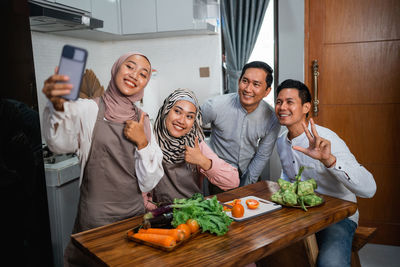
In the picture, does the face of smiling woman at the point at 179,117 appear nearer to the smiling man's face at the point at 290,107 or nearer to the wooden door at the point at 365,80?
the smiling man's face at the point at 290,107

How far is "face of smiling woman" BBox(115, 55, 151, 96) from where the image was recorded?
1.31 metres

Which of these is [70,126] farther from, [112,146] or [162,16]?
[162,16]

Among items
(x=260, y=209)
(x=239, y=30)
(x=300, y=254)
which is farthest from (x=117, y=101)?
(x=239, y=30)

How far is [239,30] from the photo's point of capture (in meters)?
2.93

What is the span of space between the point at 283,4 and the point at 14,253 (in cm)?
252

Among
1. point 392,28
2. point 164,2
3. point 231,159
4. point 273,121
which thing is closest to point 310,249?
point 231,159

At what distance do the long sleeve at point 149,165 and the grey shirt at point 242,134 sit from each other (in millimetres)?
599

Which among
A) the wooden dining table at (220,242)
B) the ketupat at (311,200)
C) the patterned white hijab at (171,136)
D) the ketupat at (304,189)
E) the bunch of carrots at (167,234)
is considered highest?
the patterned white hijab at (171,136)

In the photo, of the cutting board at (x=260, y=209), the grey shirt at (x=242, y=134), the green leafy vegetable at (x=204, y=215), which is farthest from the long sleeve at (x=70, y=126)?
the grey shirt at (x=242, y=134)

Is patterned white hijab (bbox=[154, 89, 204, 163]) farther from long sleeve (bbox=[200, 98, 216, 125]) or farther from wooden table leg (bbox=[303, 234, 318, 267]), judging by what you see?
wooden table leg (bbox=[303, 234, 318, 267])

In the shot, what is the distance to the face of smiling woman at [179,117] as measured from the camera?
5.07 feet

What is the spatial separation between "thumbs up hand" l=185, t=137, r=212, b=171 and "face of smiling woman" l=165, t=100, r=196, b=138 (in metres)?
0.11

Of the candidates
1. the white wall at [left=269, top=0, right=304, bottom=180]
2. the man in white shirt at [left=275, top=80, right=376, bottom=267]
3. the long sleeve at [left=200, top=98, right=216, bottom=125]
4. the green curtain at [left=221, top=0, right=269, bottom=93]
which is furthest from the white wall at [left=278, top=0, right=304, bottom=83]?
the long sleeve at [left=200, top=98, right=216, bottom=125]

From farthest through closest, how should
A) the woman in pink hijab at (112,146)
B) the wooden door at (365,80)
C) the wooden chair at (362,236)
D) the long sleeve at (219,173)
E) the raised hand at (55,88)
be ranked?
the wooden door at (365,80)
the wooden chair at (362,236)
the long sleeve at (219,173)
the woman in pink hijab at (112,146)
the raised hand at (55,88)
